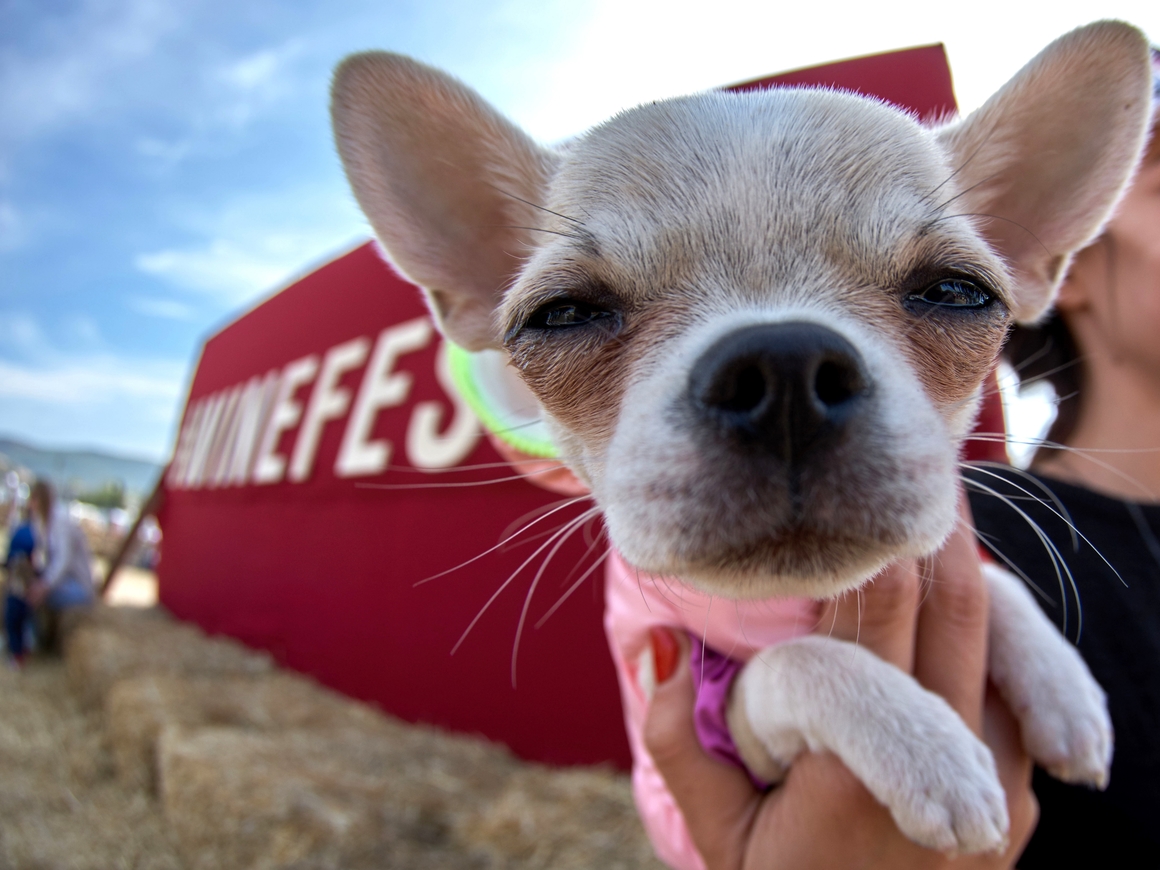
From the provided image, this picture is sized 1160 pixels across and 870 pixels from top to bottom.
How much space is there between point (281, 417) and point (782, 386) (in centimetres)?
714

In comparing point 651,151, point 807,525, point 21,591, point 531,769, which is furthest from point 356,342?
point 807,525

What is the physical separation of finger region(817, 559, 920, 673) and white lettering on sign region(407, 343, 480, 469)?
2.90 metres

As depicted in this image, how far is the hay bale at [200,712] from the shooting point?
4309 mm

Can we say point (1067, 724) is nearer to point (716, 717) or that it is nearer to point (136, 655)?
point (716, 717)

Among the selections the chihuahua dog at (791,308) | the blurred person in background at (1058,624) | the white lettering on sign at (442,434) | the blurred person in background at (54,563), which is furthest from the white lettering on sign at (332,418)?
the blurred person in background at (1058,624)

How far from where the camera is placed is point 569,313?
116 centimetres

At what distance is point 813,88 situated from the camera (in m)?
1.29

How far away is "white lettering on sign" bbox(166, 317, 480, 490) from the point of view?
4.53m

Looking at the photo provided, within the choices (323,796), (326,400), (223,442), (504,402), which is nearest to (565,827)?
(323,796)

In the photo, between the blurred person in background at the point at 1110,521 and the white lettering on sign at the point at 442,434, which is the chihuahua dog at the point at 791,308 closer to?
the blurred person in background at the point at 1110,521

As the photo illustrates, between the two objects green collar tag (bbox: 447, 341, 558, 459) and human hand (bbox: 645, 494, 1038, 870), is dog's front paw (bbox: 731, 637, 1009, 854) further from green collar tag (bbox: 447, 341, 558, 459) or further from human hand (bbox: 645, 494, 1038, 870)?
green collar tag (bbox: 447, 341, 558, 459)

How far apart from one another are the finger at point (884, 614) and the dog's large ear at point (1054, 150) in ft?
1.88

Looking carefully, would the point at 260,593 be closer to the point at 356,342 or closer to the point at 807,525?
the point at 356,342

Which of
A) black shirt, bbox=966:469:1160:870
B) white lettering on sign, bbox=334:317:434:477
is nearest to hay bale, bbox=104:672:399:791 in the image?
white lettering on sign, bbox=334:317:434:477
